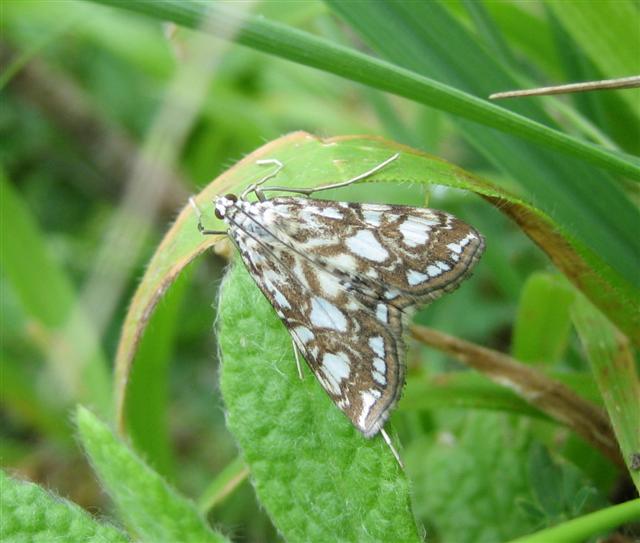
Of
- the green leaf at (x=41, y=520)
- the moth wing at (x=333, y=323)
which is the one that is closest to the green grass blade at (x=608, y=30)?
the moth wing at (x=333, y=323)

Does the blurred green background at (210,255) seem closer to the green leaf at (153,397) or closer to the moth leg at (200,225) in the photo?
the green leaf at (153,397)

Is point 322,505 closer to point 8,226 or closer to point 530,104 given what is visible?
point 530,104

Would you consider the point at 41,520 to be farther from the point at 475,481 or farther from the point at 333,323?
the point at 475,481

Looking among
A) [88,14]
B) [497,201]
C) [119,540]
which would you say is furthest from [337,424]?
[88,14]

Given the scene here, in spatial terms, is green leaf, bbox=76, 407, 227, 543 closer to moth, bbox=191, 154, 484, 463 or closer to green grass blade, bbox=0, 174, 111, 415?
moth, bbox=191, 154, 484, 463

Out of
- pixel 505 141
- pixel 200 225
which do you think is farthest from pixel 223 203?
pixel 505 141

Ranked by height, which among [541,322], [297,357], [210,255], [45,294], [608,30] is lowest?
[541,322]
